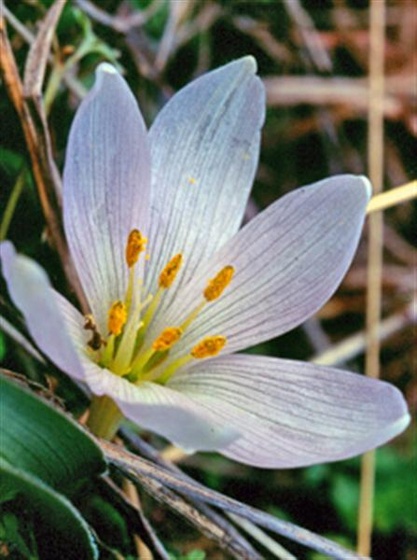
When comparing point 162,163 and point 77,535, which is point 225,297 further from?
point 77,535

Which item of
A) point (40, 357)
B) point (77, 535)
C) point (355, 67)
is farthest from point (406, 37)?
point (77, 535)

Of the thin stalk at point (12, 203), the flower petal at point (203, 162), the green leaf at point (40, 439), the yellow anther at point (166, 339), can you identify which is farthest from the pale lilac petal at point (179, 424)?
the thin stalk at point (12, 203)

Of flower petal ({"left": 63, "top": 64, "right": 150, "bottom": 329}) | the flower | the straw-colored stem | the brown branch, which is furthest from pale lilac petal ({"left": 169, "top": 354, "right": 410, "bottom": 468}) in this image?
the straw-colored stem

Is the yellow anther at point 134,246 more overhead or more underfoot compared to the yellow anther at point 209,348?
more overhead

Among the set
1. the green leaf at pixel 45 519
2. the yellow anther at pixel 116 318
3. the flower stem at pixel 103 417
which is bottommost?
the green leaf at pixel 45 519

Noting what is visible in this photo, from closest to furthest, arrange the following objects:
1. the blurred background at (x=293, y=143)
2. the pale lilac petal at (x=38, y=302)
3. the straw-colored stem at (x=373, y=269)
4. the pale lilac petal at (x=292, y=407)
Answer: the pale lilac petal at (x=38, y=302) → the pale lilac petal at (x=292, y=407) → the blurred background at (x=293, y=143) → the straw-colored stem at (x=373, y=269)

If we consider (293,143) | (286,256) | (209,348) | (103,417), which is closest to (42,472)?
(103,417)

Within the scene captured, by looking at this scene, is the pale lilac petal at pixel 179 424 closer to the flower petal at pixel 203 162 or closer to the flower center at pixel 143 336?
the flower center at pixel 143 336
